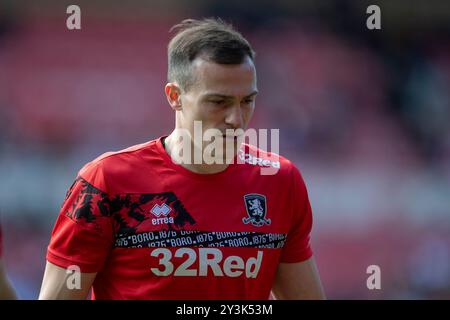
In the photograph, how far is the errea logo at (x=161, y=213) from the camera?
10.7ft

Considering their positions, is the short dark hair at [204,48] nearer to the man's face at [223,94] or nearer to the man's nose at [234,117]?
the man's face at [223,94]

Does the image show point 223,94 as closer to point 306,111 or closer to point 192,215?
point 192,215

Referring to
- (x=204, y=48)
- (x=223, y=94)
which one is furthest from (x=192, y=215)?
(x=204, y=48)

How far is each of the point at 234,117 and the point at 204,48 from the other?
1.14 feet

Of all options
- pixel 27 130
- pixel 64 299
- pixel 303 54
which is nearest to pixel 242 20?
pixel 303 54

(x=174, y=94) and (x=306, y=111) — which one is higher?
(x=174, y=94)

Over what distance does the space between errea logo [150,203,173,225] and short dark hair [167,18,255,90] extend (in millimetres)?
537

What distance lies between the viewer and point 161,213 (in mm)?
3275

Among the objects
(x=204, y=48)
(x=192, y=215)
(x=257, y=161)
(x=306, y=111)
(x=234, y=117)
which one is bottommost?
(x=306, y=111)

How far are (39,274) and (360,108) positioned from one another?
4911mm

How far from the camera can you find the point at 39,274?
8.64 m

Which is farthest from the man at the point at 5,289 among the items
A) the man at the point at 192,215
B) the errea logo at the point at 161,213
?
the errea logo at the point at 161,213

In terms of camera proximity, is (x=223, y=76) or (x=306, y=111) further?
(x=306, y=111)
